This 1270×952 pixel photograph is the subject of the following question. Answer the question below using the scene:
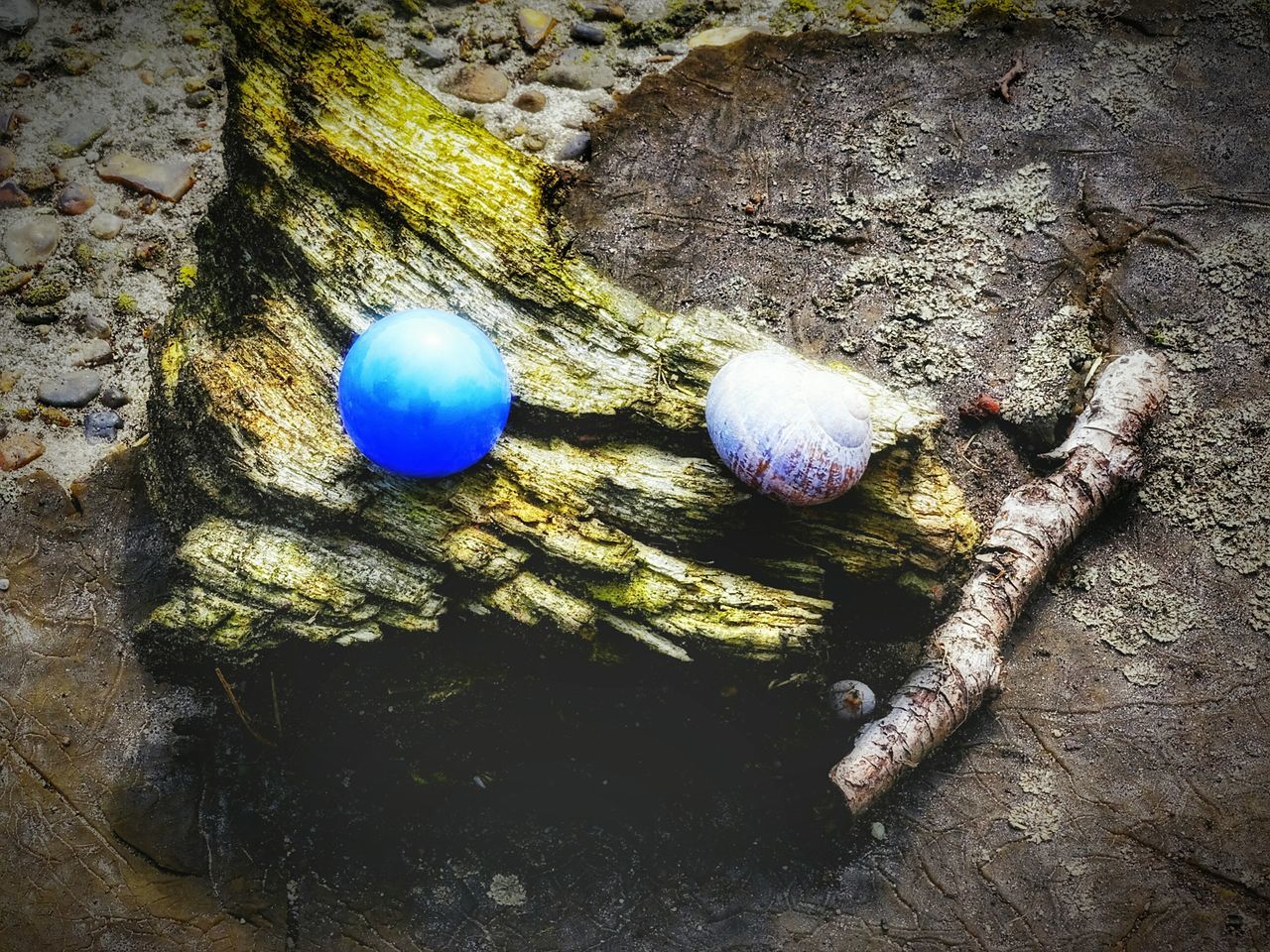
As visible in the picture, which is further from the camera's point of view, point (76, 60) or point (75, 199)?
point (76, 60)

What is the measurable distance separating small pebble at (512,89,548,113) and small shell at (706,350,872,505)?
2.95m

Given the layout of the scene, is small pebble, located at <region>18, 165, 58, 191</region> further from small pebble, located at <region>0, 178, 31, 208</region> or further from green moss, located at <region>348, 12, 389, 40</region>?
green moss, located at <region>348, 12, 389, 40</region>

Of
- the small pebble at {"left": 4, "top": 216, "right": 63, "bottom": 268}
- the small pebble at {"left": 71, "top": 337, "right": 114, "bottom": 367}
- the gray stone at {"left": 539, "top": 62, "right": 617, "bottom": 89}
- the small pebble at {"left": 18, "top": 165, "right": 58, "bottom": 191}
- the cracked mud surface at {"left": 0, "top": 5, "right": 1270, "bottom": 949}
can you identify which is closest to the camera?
the cracked mud surface at {"left": 0, "top": 5, "right": 1270, "bottom": 949}

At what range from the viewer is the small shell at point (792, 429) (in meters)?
3.71

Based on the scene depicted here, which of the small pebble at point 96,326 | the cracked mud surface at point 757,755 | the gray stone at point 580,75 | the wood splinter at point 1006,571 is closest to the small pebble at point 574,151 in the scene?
the gray stone at point 580,75

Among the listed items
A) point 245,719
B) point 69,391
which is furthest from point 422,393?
point 69,391

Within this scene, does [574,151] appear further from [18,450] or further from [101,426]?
[18,450]

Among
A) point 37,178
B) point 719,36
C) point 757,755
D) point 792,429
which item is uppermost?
point 719,36

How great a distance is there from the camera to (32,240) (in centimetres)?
541

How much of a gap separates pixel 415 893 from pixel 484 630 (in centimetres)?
108

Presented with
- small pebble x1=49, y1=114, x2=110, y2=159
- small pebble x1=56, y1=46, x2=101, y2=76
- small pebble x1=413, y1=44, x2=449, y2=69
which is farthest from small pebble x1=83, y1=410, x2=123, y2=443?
small pebble x1=413, y1=44, x2=449, y2=69

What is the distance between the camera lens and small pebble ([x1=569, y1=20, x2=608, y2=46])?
6266mm

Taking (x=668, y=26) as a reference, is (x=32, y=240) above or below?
below

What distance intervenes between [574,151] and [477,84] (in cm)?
83
